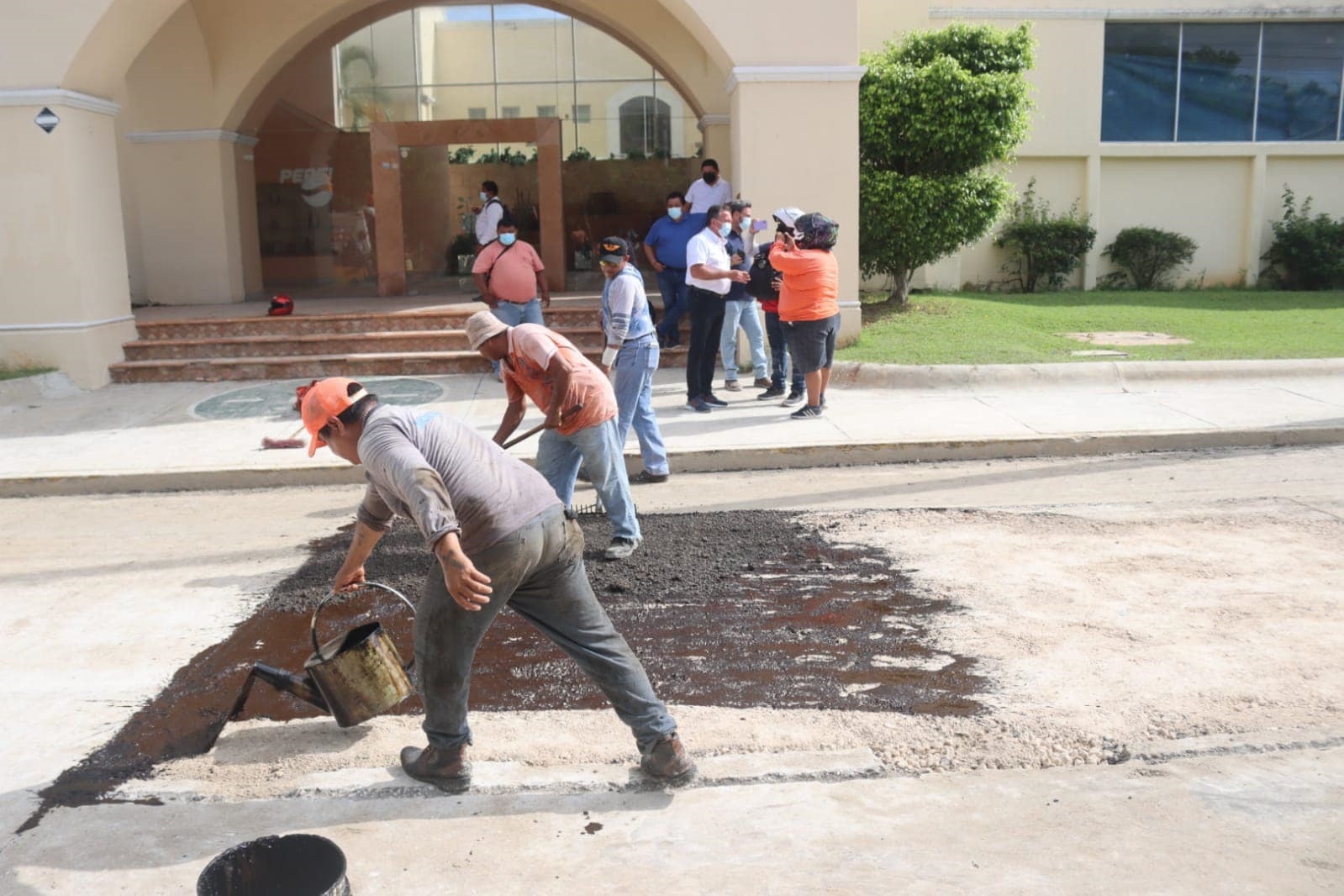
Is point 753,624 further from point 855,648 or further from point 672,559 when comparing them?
point 672,559

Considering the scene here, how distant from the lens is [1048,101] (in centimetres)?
2000

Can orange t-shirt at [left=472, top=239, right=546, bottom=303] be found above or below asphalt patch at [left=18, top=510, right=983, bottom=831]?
above

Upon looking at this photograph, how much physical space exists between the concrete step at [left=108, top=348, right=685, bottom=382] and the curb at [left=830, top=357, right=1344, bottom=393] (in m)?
2.97

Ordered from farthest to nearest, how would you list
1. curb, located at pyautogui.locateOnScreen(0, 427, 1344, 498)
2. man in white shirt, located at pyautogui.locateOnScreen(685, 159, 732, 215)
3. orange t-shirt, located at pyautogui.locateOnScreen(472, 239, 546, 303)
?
man in white shirt, located at pyautogui.locateOnScreen(685, 159, 732, 215), orange t-shirt, located at pyautogui.locateOnScreen(472, 239, 546, 303), curb, located at pyautogui.locateOnScreen(0, 427, 1344, 498)

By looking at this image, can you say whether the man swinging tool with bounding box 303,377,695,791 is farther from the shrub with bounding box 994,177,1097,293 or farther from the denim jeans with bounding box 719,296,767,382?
the shrub with bounding box 994,177,1097,293

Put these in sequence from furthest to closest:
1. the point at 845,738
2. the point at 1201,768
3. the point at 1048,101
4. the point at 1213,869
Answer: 1. the point at 1048,101
2. the point at 845,738
3. the point at 1201,768
4. the point at 1213,869

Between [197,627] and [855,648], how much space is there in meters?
3.32

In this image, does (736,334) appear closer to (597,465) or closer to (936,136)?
(936,136)

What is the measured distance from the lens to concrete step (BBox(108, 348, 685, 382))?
1384cm

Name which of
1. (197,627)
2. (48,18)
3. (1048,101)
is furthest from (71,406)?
(1048,101)

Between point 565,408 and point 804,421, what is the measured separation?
15.6 feet

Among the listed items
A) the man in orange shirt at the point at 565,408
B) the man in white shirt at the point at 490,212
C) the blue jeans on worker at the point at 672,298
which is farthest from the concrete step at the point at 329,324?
the man in orange shirt at the point at 565,408

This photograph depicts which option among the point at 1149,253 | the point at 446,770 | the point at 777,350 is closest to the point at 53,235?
the point at 777,350

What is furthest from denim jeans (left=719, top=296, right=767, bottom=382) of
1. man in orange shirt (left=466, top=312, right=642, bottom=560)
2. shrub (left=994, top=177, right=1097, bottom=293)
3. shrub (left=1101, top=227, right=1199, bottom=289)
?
shrub (left=1101, top=227, right=1199, bottom=289)
